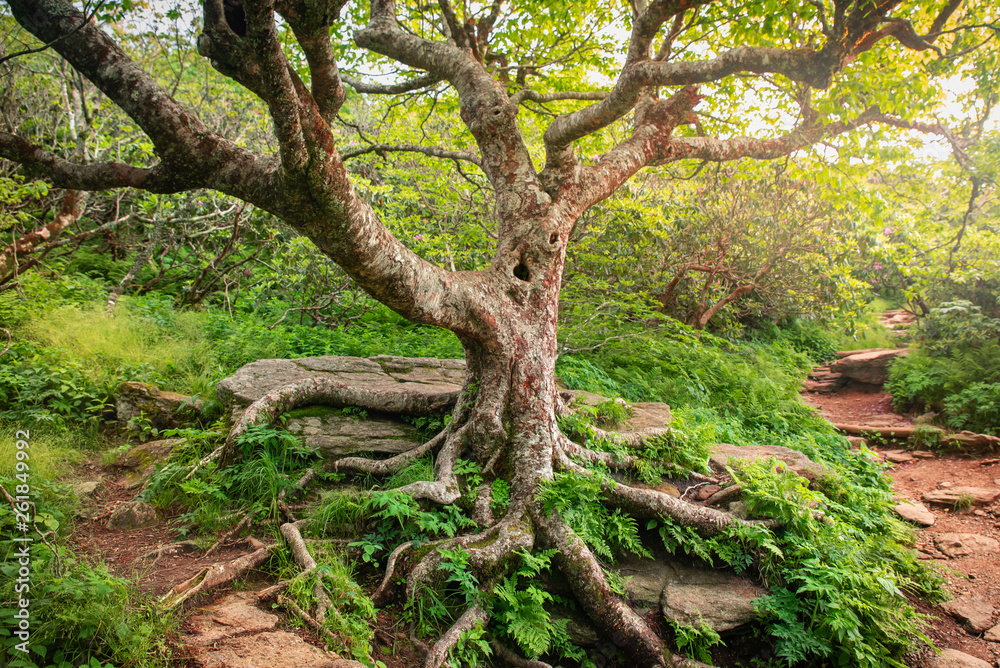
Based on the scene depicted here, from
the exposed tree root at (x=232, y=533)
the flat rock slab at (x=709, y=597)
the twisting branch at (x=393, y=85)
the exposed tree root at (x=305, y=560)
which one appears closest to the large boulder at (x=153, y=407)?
the exposed tree root at (x=232, y=533)

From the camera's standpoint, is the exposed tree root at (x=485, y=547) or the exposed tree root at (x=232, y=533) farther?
the exposed tree root at (x=232, y=533)

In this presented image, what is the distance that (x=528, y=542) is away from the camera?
3.90 metres

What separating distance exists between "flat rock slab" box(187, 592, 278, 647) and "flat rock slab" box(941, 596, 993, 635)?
5.56 m

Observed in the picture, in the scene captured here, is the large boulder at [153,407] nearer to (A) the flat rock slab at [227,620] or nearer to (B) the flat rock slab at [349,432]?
(B) the flat rock slab at [349,432]

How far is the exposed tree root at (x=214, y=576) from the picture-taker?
292cm

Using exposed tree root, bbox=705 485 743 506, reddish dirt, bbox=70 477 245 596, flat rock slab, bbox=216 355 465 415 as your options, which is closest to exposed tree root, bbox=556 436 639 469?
exposed tree root, bbox=705 485 743 506

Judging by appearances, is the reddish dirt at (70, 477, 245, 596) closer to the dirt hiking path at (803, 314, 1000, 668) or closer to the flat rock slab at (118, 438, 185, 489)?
the flat rock slab at (118, 438, 185, 489)

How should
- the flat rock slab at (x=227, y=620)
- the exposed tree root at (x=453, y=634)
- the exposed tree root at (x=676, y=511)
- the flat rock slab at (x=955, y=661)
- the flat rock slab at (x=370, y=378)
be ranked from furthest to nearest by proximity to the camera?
the flat rock slab at (x=370, y=378), the exposed tree root at (x=676, y=511), the flat rock slab at (x=955, y=661), the exposed tree root at (x=453, y=634), the flat rock slab at (x=227, y=620)

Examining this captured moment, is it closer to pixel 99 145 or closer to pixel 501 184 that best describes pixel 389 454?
pixel 501 184

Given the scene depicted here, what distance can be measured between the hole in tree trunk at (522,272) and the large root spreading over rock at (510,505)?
3.46 feet

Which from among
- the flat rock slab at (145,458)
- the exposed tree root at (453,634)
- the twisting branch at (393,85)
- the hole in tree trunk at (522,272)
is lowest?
the exposed tree root at (453,634)

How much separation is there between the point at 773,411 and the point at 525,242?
5696 millimetres

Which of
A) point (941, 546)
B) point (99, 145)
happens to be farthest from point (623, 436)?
point (99, 145)

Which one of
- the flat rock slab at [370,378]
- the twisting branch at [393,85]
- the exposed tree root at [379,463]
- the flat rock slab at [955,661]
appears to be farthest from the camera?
the twisting branch at [393,85]
